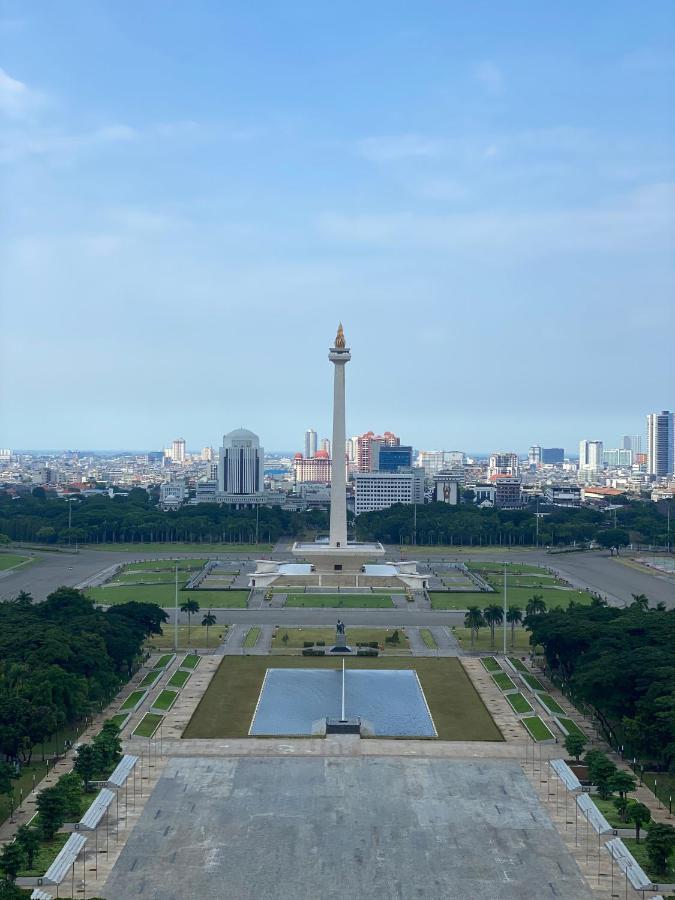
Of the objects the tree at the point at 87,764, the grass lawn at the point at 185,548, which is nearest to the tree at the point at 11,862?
the tree at the point at 87,764

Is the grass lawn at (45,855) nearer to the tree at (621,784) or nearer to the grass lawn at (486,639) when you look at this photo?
the tree at (621,784)

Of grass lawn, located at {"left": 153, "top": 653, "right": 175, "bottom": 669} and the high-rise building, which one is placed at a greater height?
the high-rise building

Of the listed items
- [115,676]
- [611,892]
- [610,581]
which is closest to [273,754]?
[115,676]

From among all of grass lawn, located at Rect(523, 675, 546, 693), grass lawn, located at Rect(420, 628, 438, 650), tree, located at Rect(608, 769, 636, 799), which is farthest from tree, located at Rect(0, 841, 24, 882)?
grass lawn, located at Rect(420, 628, 438, 650)

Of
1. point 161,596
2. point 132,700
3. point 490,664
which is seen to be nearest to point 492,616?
point 490,664

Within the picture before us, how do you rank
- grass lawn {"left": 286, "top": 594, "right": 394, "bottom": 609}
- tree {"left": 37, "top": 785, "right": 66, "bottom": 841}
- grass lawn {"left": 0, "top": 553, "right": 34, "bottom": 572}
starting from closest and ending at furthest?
tree {"left": 37, "top": 785, "right": 66, "bottom": 841} → grass lawn {"left": 286, "top": 594, "right": 394, "bottom": 609} → grass lawn {"left": 0, "top": 553, "right": 34, "bottom": 572}

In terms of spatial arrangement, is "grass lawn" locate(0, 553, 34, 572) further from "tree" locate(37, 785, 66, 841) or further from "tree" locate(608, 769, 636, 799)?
"tree" locate(608, 769, 636, 799)

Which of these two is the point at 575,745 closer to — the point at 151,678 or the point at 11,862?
the point at 11,862

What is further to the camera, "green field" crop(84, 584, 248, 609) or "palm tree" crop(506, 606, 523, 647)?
"green field" crop(84, 584, 248, 609)
